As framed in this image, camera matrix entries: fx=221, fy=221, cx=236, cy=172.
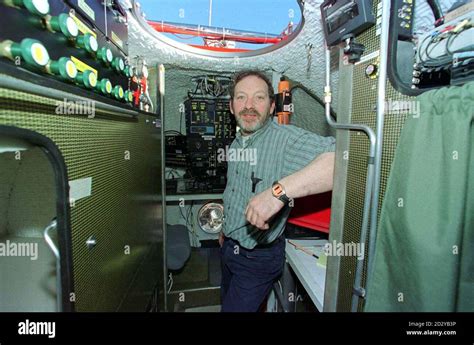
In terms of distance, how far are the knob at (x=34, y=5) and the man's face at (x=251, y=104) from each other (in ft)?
4.11

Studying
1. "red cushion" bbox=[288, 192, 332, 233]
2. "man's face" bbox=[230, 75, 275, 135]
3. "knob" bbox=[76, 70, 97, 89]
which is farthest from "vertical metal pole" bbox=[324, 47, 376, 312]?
"man's face" bbox=[230, 75, 275, 135]

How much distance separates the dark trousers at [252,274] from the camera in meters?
1.40

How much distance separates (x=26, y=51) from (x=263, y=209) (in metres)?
0.85

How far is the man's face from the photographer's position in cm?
164

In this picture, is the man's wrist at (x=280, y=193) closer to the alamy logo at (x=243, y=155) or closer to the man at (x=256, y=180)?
the man at (x=256, y=180)

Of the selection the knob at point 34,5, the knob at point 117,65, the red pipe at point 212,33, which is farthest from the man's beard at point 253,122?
the knob at point 34,5

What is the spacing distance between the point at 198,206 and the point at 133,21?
1.92 m

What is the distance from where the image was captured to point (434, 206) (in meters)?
0.55
